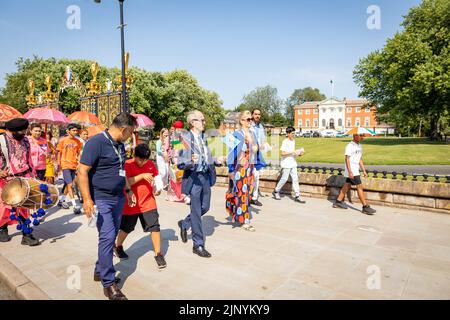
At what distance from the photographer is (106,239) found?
321cm

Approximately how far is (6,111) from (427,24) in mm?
41016

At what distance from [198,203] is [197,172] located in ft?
1.52

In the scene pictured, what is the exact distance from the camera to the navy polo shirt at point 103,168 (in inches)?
125

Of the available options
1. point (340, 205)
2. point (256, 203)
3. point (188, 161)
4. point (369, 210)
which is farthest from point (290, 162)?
point (188, 161)

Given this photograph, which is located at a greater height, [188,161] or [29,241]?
[188,161]

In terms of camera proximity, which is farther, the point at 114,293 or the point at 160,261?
the point at 160,261

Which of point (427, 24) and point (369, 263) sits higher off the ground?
point (427, 24)

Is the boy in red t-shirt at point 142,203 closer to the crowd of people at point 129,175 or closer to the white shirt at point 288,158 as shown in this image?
the crowd of people at point 129,175

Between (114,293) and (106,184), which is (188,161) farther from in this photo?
(114,293)

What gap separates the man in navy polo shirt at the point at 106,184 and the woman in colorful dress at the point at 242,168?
246 cm

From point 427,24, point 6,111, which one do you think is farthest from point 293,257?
point 427,24

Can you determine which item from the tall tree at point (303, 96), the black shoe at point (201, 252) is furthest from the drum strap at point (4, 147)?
the tall tree at point (303, 96)

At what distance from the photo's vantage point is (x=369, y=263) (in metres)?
4.07
